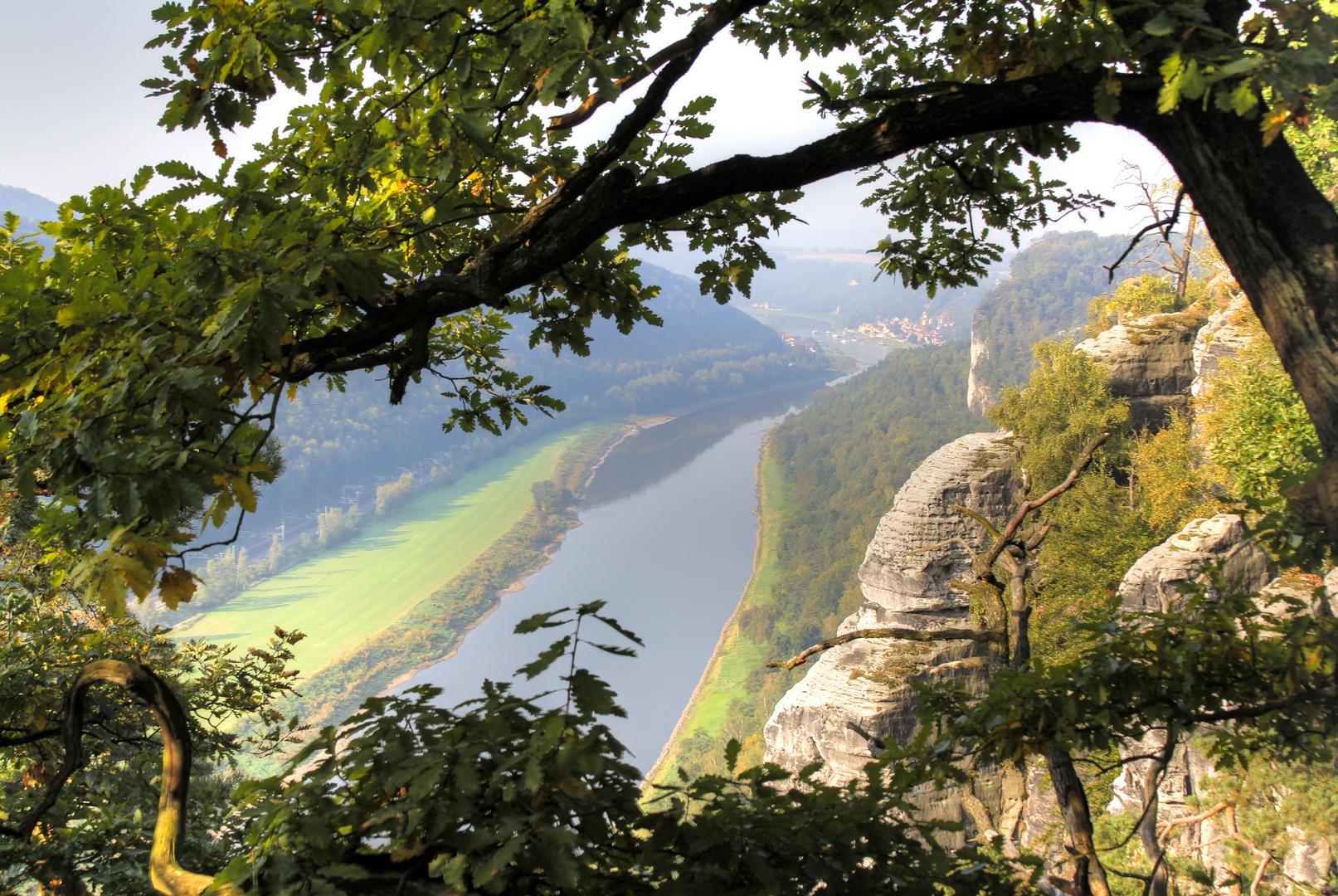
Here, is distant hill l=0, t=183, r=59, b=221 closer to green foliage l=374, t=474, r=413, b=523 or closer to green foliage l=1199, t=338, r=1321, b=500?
green foliage l=374, t=474, r=413, b=523

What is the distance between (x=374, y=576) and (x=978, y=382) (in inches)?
2099

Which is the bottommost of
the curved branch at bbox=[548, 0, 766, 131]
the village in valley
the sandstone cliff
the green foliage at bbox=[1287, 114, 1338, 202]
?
the sandstone cliff

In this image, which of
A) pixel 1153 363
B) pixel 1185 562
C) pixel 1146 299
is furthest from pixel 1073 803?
pixel 1146 299

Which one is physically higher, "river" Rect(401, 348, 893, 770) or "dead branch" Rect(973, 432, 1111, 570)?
"dead branch" Rect(973, 432, 1111, 570)

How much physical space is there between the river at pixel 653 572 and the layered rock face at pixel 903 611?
19744 millimetres

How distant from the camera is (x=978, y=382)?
54344 mm

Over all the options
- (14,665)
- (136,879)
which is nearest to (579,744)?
(136,879)

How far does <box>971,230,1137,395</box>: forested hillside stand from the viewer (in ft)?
177

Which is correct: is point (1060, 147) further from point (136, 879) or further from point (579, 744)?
point (136, 879)

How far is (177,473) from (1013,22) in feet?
10.9

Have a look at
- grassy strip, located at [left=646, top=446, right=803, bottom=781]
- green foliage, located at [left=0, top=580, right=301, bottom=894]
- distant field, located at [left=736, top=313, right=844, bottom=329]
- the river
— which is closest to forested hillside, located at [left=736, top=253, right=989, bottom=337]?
distant field, located at [left=736, top=313, right=844, bottom=329]

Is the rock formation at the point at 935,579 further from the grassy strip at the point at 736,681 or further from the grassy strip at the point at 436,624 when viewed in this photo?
the grassy strip at the point at 436,624

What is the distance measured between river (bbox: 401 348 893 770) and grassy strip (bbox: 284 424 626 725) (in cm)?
140

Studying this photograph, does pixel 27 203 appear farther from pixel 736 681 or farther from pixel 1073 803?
pixel 1073 803
